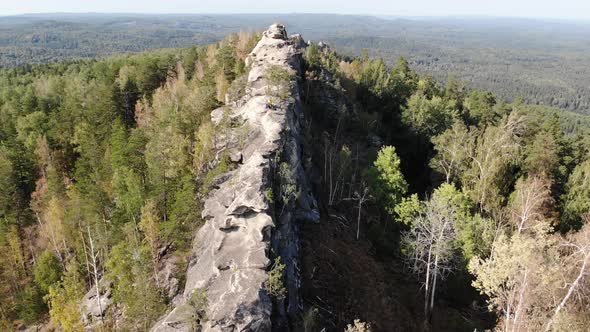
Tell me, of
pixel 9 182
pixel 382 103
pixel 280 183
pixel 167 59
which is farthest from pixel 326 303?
pixel 167 59

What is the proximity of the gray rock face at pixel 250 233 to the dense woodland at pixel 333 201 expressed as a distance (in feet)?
4.61

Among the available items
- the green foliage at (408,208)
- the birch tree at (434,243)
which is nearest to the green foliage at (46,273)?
the birch tree at (434,243)

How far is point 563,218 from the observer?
1730 inches

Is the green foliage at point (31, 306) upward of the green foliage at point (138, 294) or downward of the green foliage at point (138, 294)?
downward

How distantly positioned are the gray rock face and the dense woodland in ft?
4.61

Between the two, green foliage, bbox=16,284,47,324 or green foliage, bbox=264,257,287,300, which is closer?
green foliage, bbox=264,257,287,300

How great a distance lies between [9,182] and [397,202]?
39286 millimetres

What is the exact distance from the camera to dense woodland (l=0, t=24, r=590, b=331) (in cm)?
2166

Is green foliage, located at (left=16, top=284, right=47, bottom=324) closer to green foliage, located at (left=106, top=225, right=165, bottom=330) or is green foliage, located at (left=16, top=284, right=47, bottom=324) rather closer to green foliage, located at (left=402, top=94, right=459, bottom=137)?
green foliage, located at (left=106, top=225, right=165, bottom=330)

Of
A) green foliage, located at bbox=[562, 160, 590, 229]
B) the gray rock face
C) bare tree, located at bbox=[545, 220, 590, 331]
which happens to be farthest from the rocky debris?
green foliage, located at bbox=[562, 160, 590, 229]

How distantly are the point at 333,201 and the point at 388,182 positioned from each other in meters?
5.24

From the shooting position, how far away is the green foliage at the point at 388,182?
35594mm

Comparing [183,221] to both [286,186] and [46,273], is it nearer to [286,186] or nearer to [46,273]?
[286,186]

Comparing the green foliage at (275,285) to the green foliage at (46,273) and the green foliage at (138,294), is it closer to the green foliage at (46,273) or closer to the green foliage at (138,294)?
the green foliage at (138,294)
